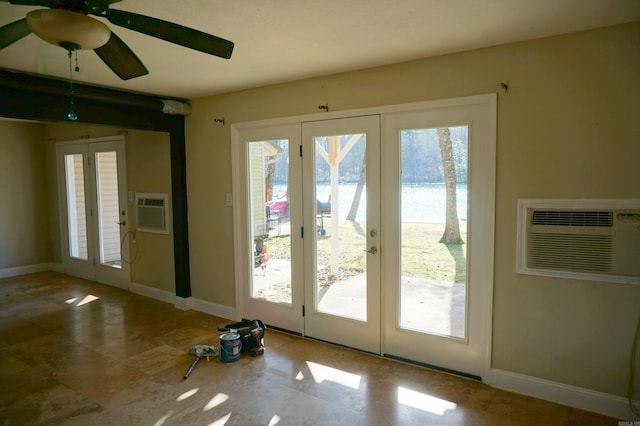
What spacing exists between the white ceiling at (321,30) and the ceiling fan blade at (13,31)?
0.50 m

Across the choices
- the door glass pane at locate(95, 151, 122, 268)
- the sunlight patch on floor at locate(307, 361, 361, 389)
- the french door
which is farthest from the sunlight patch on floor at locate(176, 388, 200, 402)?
the door glass pane at locate(95, 151, 122, 268)

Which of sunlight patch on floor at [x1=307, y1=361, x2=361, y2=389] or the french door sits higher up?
the french door

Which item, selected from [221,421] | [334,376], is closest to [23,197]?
[221,421]

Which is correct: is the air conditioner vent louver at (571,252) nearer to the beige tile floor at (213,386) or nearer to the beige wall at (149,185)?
the beige tile floor at (213,386)

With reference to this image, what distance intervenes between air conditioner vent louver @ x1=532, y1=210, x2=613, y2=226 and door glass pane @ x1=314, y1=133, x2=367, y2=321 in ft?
4.42

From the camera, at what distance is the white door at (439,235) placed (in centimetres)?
302

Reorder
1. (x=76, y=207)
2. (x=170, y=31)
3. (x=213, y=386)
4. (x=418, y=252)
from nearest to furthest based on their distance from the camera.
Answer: (x=170, y=31) → (x=213, y=386) → (x=418, y=252) → (x=76, y=207)

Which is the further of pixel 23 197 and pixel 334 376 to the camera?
pixel 23 197

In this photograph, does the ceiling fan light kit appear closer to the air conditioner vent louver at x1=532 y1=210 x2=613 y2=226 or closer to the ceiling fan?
the ceiling fan

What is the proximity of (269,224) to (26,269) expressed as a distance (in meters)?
5.07

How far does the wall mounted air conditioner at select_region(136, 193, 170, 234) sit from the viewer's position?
516 cm

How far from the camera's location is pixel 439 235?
126 inches

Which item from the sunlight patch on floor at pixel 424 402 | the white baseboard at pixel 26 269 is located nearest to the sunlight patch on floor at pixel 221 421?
the sunlight patch on floor at pixel 424 402

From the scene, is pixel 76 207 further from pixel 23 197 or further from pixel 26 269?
pixel 26 269
